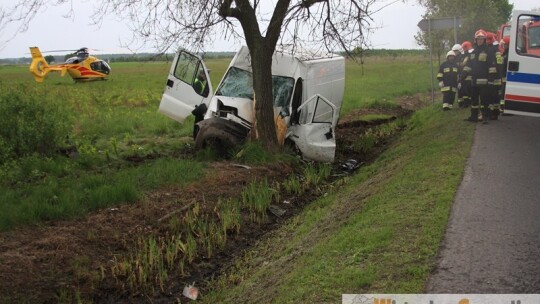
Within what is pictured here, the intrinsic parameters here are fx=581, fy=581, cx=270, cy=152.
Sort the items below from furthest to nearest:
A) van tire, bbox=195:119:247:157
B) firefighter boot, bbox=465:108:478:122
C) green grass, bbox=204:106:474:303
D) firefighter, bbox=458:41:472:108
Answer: firefighter, bbox=458:41:472:108
firefighter boot, bbox=465:108:478:122
van tire, bbox=195:119:247:157
green grass, bbox=204:106:474:303

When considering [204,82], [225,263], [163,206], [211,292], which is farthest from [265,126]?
[211,292]

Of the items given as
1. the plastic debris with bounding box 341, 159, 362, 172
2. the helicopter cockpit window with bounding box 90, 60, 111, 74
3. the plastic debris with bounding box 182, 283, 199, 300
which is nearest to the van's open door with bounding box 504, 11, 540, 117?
the plastic debris with bounding box 341, 159, 362, 172

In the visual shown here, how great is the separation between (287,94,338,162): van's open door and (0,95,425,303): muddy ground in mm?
2235

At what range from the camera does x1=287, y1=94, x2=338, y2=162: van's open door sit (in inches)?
476

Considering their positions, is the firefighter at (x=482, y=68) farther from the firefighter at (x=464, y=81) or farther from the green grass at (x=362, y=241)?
the green grass at (x=362, y=241)

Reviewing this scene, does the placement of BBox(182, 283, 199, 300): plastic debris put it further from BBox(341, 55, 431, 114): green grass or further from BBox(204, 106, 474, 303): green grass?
BBox(341, 55, 431, 114): green grass

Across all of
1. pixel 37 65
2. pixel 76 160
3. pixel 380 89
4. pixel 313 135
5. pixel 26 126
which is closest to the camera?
pixel 26 126

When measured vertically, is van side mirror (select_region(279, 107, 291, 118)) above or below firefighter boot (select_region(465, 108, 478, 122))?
above

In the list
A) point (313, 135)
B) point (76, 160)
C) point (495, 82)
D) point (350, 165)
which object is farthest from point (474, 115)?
point (76, 160)

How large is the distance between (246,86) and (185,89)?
138cm

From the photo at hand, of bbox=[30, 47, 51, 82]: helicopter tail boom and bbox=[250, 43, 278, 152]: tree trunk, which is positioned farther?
bbox=[30, 47, 51, 82]: helicopter tail boom

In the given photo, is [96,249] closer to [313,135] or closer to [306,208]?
[306,208]

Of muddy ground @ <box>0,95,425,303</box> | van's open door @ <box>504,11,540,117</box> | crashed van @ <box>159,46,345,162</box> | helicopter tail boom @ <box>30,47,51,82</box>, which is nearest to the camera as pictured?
muddy ground @ <box>0,95,425,303</box>

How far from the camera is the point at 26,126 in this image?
36.4 feet
